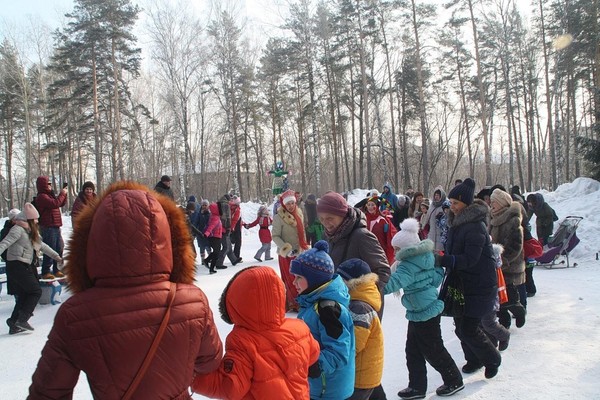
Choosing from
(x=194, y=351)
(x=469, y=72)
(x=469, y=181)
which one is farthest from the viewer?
(x=469, y=72)

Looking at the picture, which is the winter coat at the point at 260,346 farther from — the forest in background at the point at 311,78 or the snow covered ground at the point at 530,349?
the forest in background at the point at 311,78

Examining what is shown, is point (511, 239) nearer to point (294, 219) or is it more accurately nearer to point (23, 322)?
point (294, 219)

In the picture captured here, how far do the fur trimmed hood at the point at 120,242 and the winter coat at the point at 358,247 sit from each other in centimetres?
212

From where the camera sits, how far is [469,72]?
1228 inches

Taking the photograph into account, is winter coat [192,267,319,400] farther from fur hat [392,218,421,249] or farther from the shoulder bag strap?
fur hat [392,218,421,249]

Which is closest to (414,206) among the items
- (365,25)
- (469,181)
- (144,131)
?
(469,181)

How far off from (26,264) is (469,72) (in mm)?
31618

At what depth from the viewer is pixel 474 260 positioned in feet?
12.9

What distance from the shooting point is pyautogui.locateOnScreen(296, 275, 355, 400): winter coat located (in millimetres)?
2453

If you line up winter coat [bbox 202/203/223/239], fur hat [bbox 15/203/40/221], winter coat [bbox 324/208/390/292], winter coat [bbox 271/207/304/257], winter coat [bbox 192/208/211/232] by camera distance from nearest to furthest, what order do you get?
winter coat [bbox 324/208/390/292] < fur hat [bbox 15/203/40/221] < winter coat [bbox 271/207/304/257] < winter coat [bbox 202/203/223/239] < winter coat [bbox 192/208/211/232]

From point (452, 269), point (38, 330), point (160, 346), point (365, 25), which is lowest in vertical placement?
point (38, 330)

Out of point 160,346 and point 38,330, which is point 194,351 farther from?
point 38,330

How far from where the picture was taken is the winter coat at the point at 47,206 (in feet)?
26.0

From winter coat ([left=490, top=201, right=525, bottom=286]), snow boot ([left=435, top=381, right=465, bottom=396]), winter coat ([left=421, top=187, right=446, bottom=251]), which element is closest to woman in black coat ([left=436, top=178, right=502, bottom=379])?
snow boot ([left=435, top=381, right=465, bottom=396])
